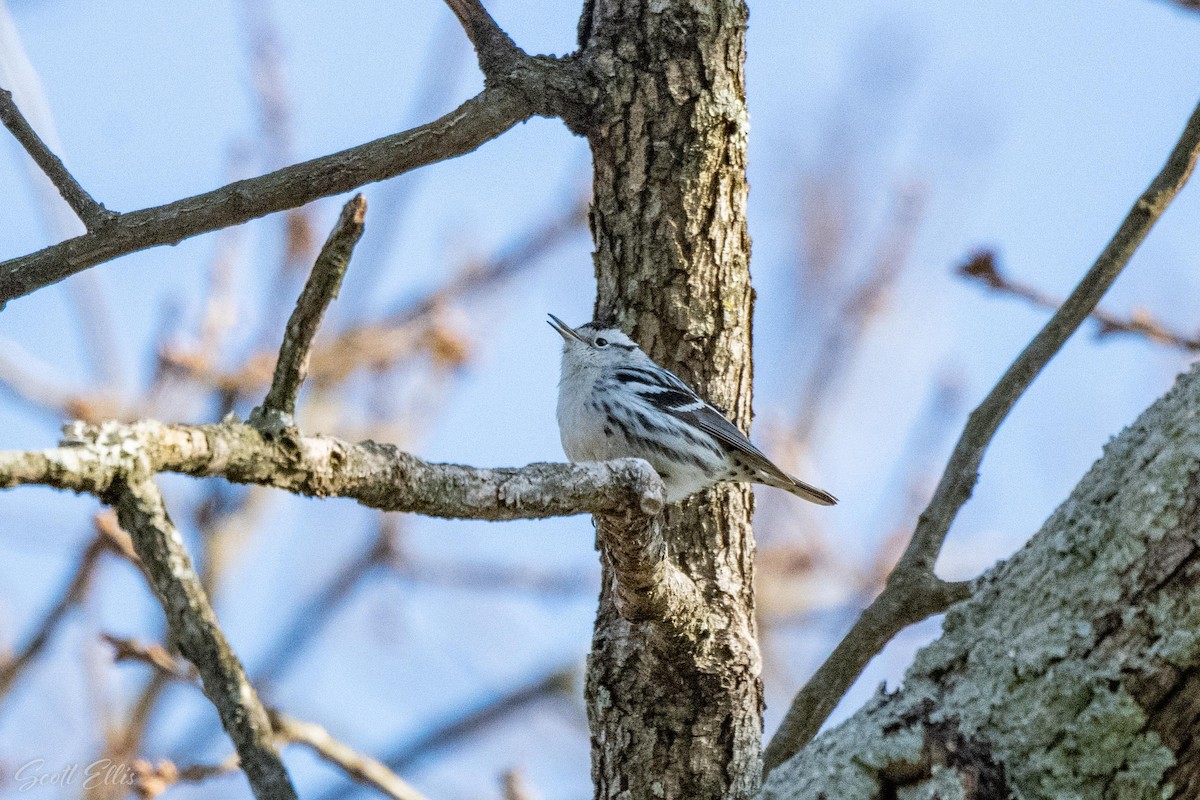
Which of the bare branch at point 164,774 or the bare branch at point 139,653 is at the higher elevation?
the bare branch at point 139,653

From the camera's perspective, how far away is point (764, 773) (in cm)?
397

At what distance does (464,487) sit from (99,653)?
4.85 metres

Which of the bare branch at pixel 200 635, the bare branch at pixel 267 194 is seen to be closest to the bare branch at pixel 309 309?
the bare branch at pixel 200 635

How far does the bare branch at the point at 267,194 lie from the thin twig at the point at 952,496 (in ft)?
6.03

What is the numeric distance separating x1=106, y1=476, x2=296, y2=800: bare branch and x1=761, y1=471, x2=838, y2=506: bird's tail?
2.97 metres

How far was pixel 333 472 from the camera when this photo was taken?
2.32 metres

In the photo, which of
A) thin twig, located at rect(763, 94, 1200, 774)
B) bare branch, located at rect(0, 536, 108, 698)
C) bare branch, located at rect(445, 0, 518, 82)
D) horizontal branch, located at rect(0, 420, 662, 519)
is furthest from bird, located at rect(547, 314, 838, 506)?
bare branch, located at rect(0, 536, 108, 698)

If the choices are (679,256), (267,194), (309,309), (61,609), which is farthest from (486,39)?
(61,609)

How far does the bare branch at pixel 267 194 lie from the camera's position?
2.85 meters

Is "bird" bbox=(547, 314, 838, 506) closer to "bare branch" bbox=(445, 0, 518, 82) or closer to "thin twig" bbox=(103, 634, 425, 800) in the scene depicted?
"bare branch" bbox=(445, 0, 518, 82)

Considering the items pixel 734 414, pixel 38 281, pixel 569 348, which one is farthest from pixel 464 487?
pixel 569 348

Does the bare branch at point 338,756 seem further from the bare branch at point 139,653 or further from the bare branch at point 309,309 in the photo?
the bare branch at point 309,309

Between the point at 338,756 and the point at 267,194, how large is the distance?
2.04m

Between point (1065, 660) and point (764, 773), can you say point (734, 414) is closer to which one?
point (764, 773)
